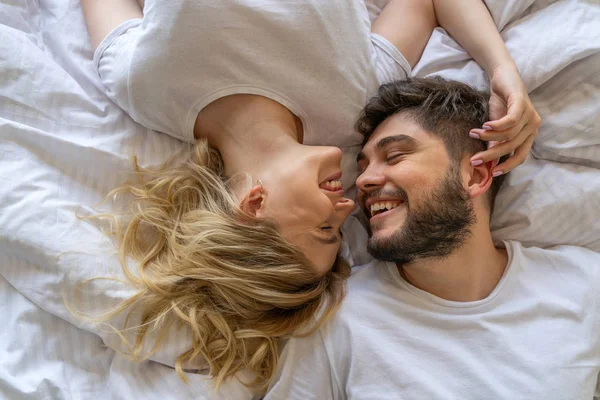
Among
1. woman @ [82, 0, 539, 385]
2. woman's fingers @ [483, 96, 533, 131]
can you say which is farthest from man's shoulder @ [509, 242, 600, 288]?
woman's fingers @ [483, 96, 533, 131]

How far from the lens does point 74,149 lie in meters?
1.45

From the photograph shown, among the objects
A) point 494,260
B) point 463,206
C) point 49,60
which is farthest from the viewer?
point 49,60

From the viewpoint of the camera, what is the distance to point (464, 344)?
1.32 metres

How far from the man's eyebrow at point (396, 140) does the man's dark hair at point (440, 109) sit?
1.9 inches

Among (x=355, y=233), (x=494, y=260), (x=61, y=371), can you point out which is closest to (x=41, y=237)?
(x=61, y=371)

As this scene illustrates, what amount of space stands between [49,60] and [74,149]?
0.96 feet

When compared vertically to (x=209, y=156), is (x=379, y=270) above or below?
below

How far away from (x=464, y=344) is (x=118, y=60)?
1176 mm

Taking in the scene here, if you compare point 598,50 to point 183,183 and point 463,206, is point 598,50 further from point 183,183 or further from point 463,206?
point 183,183

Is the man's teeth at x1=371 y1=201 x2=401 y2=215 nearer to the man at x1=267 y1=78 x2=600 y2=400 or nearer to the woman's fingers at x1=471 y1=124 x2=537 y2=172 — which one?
the man at x1=267 y1=78 x2=600 y2=400

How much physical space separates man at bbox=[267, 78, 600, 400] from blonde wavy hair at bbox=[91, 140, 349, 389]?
65 mm

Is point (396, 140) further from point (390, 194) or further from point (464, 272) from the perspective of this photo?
point (464, 272)

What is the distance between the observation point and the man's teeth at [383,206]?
51.9 inches

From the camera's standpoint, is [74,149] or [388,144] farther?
[74,149]
